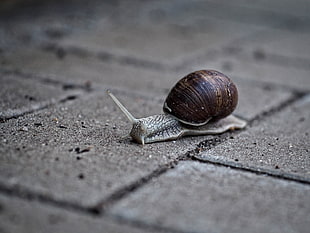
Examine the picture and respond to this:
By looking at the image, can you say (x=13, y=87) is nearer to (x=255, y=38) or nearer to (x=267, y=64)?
(x=267, y=64)

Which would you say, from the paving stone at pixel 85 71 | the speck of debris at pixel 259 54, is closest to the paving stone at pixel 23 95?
the paving stone at pixel 85 71

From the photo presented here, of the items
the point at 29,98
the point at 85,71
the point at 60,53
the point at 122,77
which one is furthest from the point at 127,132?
the point at 60,53

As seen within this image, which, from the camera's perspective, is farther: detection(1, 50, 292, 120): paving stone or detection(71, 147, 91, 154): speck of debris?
detection(1, 50, 292, 120): paving stone

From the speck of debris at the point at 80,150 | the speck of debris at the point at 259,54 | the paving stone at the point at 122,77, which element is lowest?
the speck of debris at the point at 259,54

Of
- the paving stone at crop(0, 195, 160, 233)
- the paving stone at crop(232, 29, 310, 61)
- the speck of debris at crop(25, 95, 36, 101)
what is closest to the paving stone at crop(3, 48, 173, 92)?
the speck of debris at crop(25, 95, 36, 101)

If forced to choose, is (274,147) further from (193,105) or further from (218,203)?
(218,203)

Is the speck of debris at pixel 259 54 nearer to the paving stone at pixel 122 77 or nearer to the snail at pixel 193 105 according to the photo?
the paving stone at pixel 122 77

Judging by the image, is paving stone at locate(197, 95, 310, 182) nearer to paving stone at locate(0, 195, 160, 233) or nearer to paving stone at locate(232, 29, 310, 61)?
paving stone at locate(0, 195, 160, 233)

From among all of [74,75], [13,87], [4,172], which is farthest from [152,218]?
[74,75]
